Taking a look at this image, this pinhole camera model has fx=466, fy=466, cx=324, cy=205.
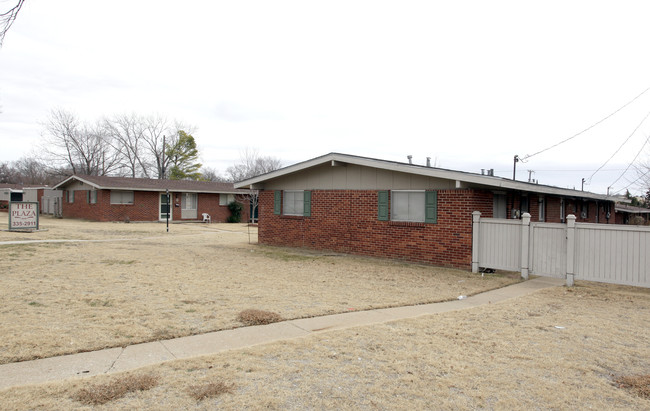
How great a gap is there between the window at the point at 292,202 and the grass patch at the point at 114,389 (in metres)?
11.3

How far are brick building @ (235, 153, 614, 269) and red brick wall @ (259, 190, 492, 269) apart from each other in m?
0.03

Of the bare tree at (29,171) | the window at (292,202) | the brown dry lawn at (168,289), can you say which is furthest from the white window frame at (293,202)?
the bare tree at (29,171)

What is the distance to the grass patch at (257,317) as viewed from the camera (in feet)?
20.4

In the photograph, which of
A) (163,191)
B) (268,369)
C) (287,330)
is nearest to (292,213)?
(287,330)

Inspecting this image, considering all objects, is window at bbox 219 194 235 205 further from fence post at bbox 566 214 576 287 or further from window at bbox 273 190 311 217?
fence post at bbox 566 214 576 287


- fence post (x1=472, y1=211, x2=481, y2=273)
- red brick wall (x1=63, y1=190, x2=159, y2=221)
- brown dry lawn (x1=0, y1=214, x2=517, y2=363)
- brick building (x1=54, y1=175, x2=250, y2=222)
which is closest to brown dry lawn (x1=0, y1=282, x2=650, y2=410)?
brown dry lawn (x1=0, y1=214, x2=517, y2=363)

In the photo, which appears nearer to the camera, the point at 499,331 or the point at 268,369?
the point at 268,369

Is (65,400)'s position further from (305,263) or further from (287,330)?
(305,263)

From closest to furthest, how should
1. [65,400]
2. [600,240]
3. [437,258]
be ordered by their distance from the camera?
[65,400] → [600,240] → [437,258]

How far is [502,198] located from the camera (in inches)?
531

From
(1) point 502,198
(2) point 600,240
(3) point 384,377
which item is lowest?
(3) point 384,377

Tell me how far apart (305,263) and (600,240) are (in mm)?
6723

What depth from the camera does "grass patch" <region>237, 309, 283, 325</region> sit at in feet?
20.4

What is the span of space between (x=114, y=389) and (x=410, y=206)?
10.0m
